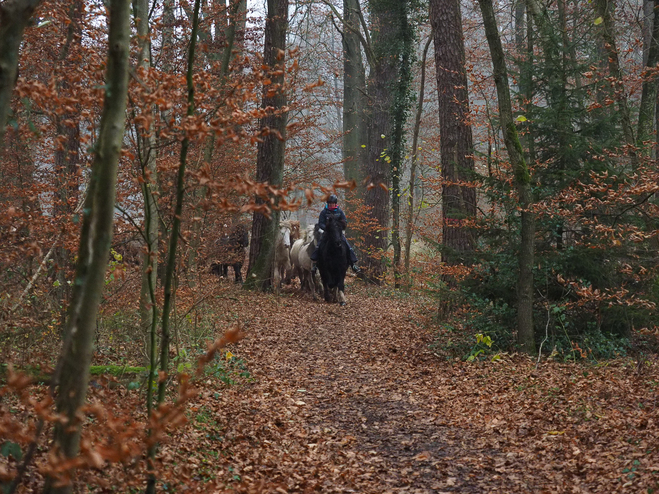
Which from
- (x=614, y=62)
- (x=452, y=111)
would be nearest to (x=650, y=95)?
(x=614, y=62)

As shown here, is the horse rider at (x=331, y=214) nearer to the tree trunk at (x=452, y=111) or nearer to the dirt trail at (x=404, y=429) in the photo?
the tree trunk at (x=452, y=111)

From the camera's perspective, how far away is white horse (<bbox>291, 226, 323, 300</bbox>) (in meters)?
16.6

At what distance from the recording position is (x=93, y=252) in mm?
3078

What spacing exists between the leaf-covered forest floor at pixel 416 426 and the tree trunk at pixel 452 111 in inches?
119

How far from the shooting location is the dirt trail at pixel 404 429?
200 inches

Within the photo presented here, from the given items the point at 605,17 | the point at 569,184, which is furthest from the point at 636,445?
the point at 605,17

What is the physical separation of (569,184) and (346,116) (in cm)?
1651

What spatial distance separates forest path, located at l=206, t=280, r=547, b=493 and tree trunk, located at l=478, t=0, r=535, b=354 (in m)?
1.24

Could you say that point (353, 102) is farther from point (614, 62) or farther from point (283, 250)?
point (614, 62)

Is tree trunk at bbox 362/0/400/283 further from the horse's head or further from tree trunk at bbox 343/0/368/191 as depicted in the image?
the horse's head

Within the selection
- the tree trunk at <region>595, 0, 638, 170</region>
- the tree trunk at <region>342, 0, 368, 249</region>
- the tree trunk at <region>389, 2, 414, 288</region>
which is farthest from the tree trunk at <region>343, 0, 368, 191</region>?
the tree trunk at <region>595, 0, 638, 170</region>

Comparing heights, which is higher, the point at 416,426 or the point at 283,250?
the point at 283,250

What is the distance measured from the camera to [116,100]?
3.15 metres

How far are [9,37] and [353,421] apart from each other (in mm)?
5212
